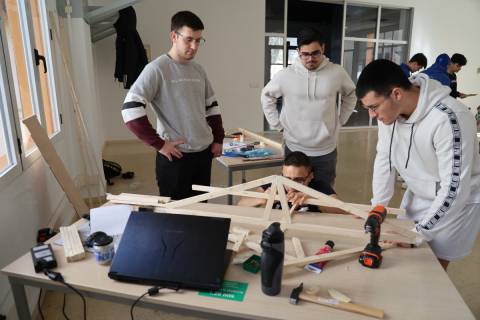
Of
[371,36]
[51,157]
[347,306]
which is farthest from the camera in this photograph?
[371,36]

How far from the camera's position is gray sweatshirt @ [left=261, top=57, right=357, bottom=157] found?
2.24 metres

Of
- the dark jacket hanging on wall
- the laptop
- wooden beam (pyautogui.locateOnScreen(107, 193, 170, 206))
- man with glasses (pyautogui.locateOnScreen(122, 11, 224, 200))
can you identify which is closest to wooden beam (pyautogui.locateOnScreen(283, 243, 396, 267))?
the laptop

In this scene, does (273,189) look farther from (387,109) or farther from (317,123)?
(317,123)

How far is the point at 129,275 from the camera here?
100cm

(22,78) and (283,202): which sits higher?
(22,78)

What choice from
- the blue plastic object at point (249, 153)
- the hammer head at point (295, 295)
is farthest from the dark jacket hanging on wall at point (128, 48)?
the hammer head at point (295, 295)

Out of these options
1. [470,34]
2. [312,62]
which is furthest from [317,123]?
[470,34]

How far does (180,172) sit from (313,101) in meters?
1.01

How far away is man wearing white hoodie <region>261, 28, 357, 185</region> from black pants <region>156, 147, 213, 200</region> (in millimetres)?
683

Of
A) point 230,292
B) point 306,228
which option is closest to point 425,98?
point 306,228

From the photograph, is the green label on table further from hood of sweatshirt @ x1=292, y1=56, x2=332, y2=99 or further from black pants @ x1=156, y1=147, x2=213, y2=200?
hood of sweatshirt @ x1=292, y1=56, x2=332, y2=99

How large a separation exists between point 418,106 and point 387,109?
0.12 m

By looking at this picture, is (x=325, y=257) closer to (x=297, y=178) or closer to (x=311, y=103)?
(x=297, y=178)

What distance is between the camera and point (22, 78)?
2.24 metres
